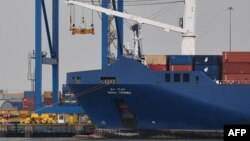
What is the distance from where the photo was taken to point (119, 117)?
125ft

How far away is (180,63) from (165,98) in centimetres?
261

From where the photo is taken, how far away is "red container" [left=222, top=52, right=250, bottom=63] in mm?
36469

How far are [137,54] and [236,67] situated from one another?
684 cm

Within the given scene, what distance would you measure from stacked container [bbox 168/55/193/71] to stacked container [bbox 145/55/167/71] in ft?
1.78

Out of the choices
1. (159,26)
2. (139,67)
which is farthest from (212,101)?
(159,26)

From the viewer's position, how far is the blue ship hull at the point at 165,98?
3647 cm

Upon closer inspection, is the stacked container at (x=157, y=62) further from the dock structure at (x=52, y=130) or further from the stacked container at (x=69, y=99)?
the stacked container at (x=69, y=99)

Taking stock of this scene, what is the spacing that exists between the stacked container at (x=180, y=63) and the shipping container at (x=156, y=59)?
64cm

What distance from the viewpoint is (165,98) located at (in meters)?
36.7

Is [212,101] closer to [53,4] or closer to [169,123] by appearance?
[169,123]

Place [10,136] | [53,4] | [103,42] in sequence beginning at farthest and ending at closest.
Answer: [53,4], [10,136], [103,42]

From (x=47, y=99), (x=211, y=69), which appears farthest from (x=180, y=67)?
(x=47, y=99)
